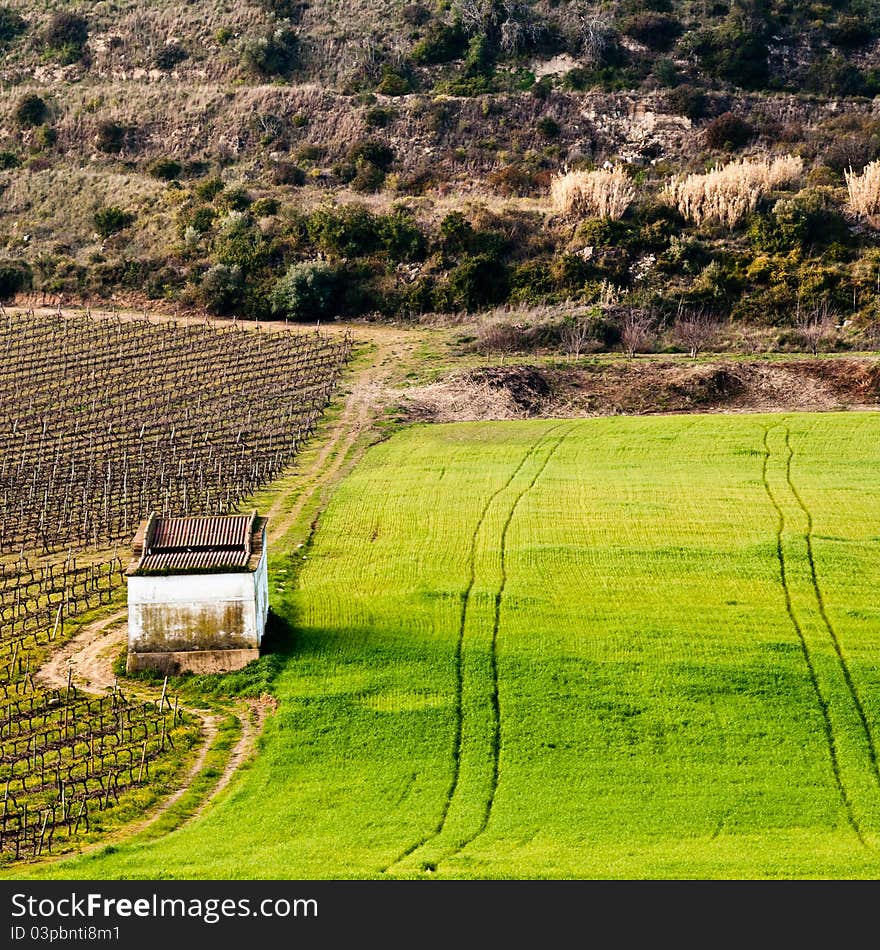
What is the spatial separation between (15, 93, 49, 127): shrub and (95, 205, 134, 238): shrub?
1807cm

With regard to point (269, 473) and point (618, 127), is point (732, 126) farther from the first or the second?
point (269, 473)

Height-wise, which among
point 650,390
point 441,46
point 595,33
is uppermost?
point 595,33

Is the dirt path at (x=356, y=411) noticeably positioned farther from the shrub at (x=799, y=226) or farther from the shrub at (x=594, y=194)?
the shrub at (x=799, y=226)

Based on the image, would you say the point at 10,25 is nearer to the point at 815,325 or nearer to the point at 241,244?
the point at 241,244

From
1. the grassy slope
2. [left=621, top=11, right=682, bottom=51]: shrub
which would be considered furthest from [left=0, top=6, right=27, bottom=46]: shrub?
the grassy slope

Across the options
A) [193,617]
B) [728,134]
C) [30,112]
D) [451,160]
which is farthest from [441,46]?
[193,617]

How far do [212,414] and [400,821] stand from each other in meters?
34.5

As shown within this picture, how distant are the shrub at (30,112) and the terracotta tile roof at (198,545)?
72.8m

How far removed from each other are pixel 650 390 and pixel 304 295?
21641mm

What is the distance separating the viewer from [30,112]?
105125 mm

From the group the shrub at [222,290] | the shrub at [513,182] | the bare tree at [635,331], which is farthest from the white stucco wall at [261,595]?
the shrub at [513,182]

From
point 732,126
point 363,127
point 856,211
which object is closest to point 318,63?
point 363,127

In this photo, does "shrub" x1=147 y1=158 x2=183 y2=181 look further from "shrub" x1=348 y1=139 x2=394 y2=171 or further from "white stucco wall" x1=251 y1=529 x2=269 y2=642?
"white stucco wall" x1=251 y1=529 x2=269 y2=642

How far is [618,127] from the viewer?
322 ft
